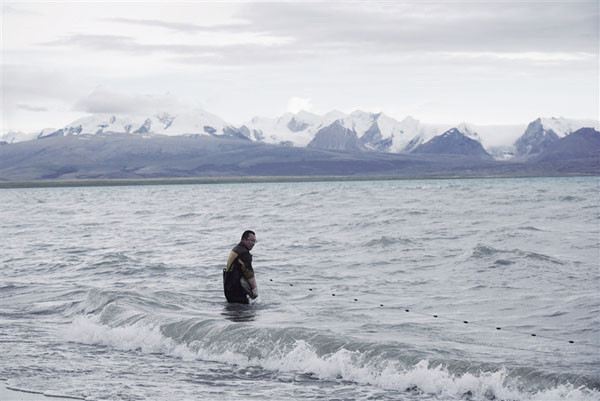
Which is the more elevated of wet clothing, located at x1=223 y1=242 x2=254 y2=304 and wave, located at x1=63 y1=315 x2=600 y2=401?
wet clothing, located at x1=223 y1=242 x2=254 y2=304

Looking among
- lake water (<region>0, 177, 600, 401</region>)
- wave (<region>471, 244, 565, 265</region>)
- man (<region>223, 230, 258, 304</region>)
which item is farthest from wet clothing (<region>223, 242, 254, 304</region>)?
wave (<region>471, 244, 565, 265</region>)

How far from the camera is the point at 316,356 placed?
476 inches

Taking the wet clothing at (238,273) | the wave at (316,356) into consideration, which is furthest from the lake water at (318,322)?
the wet clothing at (238,273)

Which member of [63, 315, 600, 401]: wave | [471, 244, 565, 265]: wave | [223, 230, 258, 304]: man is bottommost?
[63, 315, 600, 401]: wave

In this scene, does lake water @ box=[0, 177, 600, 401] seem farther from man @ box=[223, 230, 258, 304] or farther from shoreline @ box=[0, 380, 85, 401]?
man @ box=[223, 230, 258, 304]

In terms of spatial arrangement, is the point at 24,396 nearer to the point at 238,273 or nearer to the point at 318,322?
the point at 318,322

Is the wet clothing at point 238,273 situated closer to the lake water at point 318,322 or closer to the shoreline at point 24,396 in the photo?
the lake water at point 318,322

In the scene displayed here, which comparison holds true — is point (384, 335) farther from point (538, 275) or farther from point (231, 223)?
point (231, 223)

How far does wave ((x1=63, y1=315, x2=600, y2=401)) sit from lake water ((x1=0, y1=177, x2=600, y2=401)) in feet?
0.09

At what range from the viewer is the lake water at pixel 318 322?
35.4ft

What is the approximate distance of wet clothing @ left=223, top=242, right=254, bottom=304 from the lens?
15.6 metres

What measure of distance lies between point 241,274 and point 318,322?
2066 mm

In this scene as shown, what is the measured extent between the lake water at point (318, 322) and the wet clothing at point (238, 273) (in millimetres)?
347

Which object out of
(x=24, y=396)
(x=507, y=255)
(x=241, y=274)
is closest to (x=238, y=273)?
(x=241, y=274)
